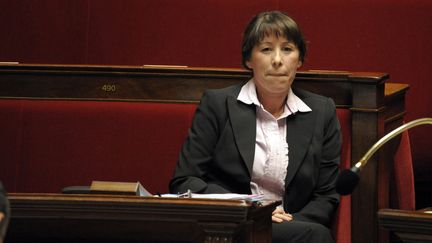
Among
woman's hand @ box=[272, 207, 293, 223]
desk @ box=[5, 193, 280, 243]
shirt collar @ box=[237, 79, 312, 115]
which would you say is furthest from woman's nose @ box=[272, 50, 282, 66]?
desk @ box=[5, 193, 280, 243]

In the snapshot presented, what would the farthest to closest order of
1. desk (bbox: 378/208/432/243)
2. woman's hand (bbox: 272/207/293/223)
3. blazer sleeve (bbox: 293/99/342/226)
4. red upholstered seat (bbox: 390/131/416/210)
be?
red upholstered seat (bbox: 390/131/416/210) < blazer sleeve (bbox: 293/99/342/226) < woman's hand (bbox: 272/207/293/223) < desk (bbox: 378/208/432/243)

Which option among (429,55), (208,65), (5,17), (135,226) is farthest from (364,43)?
(135,226)

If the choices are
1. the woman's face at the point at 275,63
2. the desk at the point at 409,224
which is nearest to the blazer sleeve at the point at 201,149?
the woman's face at the point at 275,63

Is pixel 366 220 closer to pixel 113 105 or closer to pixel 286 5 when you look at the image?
pixel 113 105

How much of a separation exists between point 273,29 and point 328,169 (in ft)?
1.51

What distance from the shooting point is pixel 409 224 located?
6.68ft

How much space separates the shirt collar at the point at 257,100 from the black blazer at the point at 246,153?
0.02 meters

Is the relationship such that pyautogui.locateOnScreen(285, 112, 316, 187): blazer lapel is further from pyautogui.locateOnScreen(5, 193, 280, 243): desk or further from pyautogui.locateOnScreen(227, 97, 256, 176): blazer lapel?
pyautogui.locateOnScreen(5, 193, 280, 243): desk

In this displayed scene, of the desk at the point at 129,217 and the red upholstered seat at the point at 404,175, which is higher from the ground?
the red upholstered seat at the point at 404,175

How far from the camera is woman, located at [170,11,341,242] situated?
2.90 meters

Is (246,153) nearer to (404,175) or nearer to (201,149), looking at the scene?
(201,149)

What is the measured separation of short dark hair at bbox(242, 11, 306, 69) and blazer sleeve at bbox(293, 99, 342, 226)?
226mm

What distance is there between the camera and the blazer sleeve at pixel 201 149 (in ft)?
9.43

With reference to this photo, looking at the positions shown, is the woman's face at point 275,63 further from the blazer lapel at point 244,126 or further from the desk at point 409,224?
the desk at point 409,224
